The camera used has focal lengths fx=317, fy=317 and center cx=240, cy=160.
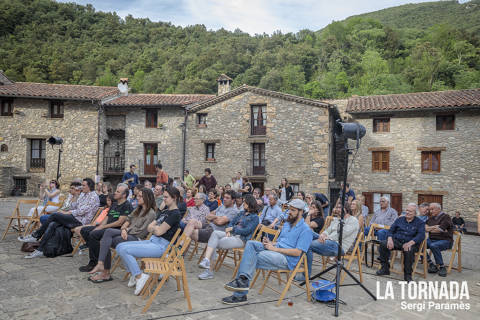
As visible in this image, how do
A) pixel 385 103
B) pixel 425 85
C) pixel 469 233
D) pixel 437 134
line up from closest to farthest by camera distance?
pixel 469 233, pixel 437 134, pixel 385 103, pixel 425 85

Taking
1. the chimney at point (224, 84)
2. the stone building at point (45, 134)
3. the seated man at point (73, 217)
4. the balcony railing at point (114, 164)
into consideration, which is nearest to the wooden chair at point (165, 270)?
the seated man at point (73, 217)

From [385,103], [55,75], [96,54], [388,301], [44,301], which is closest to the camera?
[44,301]

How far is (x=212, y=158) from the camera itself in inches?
716

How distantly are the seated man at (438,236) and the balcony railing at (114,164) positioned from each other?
57.4 feet

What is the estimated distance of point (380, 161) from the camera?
16906 millimetres

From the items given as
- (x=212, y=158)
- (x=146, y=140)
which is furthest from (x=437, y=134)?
(x=146, y=140)

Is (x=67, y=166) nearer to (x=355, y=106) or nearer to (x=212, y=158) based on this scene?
(x=212, y=158)

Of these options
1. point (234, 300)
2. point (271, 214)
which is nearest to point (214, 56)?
point (271, 214)

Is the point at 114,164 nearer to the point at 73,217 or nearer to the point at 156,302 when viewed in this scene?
the point at 73,217

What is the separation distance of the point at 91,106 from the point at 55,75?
18.9m

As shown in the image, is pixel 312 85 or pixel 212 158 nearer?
pixel 212 158

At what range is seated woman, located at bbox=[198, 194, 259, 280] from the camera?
16.0ft

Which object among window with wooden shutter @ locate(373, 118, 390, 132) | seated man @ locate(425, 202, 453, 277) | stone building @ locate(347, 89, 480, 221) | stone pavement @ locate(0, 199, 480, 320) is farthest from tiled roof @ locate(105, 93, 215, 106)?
seated man @ locate(425, 202, 453, 277)

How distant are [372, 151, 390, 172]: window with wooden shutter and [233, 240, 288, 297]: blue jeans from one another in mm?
14550
